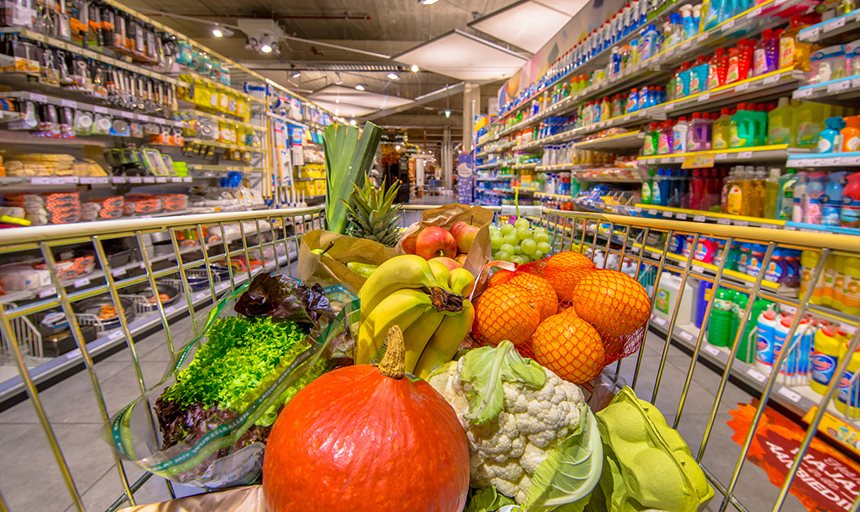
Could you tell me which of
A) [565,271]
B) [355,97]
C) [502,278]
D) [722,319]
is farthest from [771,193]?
[355,97]

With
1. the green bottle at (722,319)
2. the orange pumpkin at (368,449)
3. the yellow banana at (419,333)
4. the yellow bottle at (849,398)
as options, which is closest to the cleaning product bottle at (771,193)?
the green bottle at (722,319)

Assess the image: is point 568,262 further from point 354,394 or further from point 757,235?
point 354,394

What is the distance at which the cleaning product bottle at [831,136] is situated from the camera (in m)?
1.99

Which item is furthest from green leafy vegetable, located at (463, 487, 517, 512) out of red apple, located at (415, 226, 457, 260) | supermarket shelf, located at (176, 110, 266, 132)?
supermarket shelf, located at (176, 110, 266, 132)

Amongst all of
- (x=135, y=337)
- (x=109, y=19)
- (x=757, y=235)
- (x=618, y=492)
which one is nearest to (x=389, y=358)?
(x=618, y=492)

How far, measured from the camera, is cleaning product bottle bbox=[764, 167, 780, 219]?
2.44 metres

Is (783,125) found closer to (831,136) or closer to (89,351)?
(831,136)

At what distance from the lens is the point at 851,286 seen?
1.98m

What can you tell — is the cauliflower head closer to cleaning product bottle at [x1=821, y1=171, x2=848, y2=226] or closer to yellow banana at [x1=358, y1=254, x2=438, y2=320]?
yellow banana at [x1=358, y1=254, x2=438, y2=320]

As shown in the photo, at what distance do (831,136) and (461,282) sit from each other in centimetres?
235

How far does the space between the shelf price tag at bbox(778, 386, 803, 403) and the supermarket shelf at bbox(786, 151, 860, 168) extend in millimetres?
1231

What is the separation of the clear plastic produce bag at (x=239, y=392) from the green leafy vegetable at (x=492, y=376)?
0.31 m

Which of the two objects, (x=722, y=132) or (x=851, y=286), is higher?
(x=722, y=132)

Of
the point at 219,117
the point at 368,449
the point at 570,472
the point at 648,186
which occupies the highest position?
the point at 219,117
